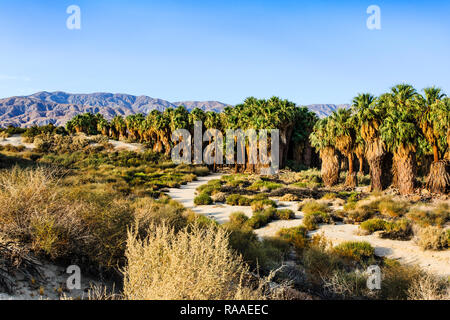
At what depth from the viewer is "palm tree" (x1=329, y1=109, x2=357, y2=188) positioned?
30016 millimetres

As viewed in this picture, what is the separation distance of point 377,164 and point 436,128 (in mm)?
5660

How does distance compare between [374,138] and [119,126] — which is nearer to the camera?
[374,138]

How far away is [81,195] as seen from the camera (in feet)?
28.6

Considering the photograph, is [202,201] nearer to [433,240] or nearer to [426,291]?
[433,240]

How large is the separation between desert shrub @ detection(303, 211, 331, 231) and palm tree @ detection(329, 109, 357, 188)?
15633mm

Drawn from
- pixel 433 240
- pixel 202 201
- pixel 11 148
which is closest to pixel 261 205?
pixel 202 201

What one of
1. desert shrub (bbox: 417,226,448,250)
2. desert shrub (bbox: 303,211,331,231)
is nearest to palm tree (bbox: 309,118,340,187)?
desert shrub (bbox: 303,211,331,231)

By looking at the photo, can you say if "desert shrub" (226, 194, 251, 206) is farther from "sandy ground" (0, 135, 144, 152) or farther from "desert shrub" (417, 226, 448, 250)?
"sandy ground" (0, 135, 144, 152)

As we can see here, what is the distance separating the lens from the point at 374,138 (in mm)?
26922

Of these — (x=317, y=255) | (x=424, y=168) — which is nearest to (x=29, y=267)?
(x=317, y=255)

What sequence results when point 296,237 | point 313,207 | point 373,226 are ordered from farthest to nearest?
point 313,207
point 373,226
point 296,237
